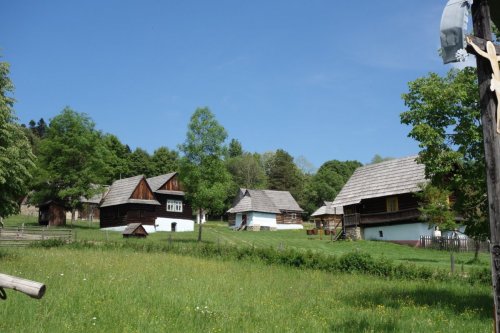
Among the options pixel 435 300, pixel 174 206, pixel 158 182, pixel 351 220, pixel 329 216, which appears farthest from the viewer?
pixel 329 216

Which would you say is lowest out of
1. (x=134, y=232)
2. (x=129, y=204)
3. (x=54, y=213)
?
(x=134, y=232)

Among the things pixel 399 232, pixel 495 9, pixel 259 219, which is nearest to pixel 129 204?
pixel 259 219

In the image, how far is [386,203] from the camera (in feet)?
157

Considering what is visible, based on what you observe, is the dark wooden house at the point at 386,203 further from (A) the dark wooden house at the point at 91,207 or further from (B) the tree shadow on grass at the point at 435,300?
(A) the dark wooden house at the point at 91,207

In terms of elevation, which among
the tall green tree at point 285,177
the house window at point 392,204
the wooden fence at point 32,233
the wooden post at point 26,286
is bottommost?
the wooden fence at point 32,233

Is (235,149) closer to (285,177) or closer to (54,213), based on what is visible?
(285,177)

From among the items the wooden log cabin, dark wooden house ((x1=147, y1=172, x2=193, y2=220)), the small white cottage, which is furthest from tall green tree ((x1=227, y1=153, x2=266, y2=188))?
the wooden log cabin

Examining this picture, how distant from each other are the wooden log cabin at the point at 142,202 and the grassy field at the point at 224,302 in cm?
3968

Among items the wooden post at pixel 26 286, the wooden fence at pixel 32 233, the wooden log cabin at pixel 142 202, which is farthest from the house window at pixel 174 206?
the wooden post at pixel 26 286

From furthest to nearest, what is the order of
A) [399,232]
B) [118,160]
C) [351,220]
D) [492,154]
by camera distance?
[118,160] → [351,220] → [399,232] → [492,154]

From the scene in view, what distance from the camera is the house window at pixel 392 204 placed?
46750 mm

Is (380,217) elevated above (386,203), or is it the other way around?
(386,203)

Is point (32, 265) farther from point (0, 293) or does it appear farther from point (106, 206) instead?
point (106, 206)

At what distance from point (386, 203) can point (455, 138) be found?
31.0m
